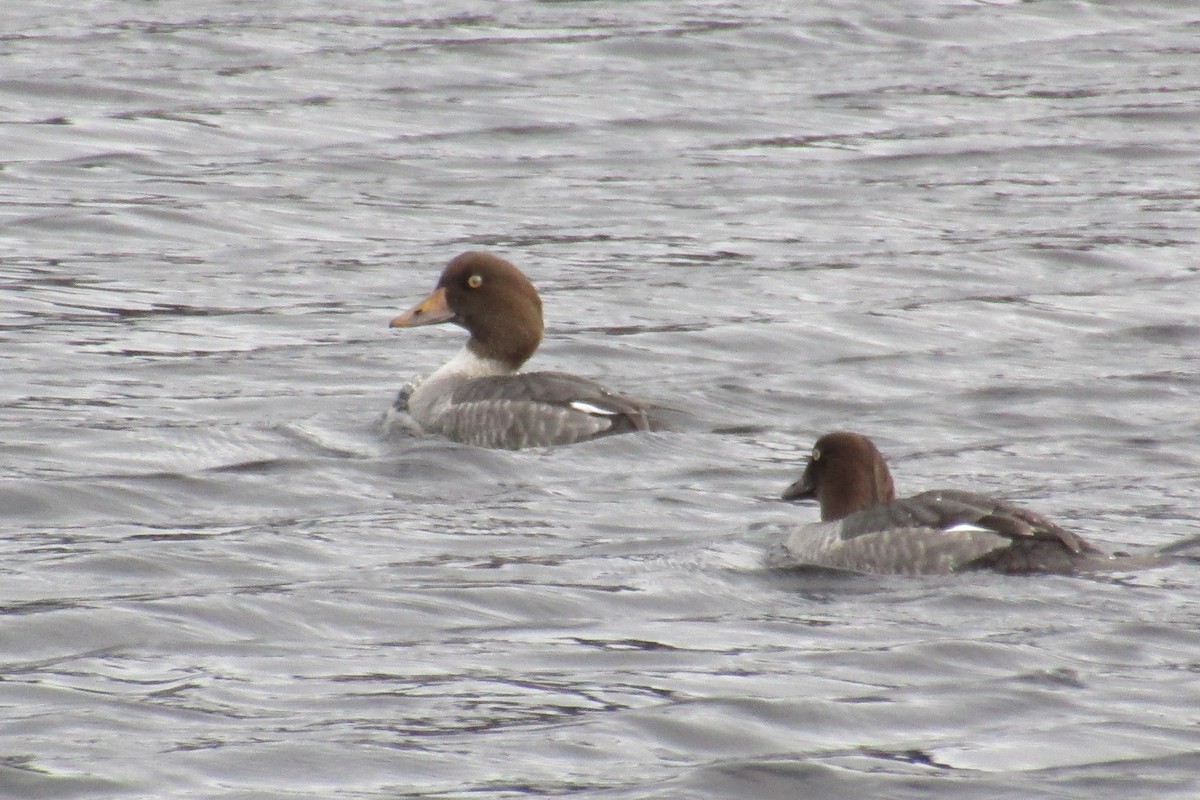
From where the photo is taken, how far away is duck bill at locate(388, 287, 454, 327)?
14.1m

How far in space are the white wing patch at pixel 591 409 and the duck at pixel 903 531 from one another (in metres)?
1.79

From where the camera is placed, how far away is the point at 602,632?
9469mm

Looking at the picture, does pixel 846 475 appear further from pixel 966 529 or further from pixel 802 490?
pixel 966 529

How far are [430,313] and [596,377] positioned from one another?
59.0 inches

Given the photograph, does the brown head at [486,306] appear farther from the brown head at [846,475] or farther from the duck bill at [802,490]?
the brown head at [846,475]

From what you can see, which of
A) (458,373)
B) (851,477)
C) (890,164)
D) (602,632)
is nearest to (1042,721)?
(602,632)

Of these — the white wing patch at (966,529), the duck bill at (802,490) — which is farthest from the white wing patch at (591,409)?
the white wing patch at (966,529)

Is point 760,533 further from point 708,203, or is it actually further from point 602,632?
point 708,203

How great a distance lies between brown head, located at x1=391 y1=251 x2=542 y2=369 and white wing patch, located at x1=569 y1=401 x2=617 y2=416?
1360 millimetres

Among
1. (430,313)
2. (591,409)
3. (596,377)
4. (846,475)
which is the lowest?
(596,377)

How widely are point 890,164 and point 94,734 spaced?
1408 centimetres

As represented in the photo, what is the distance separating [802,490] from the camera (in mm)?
11188

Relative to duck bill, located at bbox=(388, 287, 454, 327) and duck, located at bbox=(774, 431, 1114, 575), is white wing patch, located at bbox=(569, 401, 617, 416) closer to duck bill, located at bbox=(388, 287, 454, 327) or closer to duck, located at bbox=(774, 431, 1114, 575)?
duck bill, located at bbox=(388, 287, 454, 327)

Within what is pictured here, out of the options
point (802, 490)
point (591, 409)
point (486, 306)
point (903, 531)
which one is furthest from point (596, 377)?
point (903, 531)
